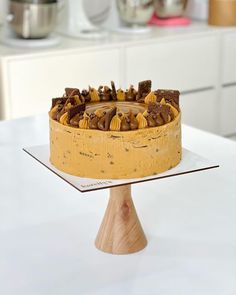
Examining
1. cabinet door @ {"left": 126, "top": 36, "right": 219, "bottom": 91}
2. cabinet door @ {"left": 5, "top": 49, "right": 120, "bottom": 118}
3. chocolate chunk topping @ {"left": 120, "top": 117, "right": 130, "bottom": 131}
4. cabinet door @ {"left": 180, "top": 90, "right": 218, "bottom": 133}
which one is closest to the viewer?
chocolate chunk topping @ {"left": 120, "top": 117, "right": 130, "bottom": 131}

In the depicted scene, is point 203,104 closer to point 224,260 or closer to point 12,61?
point 12,61

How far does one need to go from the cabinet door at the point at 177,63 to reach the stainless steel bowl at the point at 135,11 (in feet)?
0.64

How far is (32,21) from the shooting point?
319 cm

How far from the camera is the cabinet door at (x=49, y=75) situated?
3.06 meters

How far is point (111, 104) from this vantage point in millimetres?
1298

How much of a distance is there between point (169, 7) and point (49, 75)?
862mm

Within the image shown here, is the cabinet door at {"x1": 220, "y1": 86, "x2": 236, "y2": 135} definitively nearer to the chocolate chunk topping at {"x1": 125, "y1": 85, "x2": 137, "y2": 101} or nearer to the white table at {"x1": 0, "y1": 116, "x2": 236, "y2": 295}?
the white table at {"x1": 0, "y1": 116, "x2": 236, "y2": 295}

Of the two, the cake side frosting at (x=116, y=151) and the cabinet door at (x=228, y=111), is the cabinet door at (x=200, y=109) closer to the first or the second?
the cabinet door at (x=228, y=111)

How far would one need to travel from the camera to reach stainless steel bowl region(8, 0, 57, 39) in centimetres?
315

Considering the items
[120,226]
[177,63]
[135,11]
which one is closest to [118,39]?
[135,11]

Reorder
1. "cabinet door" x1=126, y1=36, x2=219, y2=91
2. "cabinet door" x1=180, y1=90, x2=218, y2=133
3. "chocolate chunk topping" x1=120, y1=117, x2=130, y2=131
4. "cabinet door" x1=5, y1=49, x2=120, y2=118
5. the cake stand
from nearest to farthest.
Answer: "chocolate chunk topping" x1=120, y1=117, x2=130, y2=131
the cake stand
"cabinet door" x1=5, y1=49, x2=120, y2=118
"cabinet door" x1=126, y1=36, x2=219, y2=91
"cabinet door" x1=180, y1=90, x2=218, y2=133

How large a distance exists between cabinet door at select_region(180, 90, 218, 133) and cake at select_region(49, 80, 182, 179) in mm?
2377

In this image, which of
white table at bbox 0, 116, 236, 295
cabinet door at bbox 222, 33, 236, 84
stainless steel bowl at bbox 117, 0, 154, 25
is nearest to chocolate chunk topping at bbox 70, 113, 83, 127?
white table at bbox 0, 116, 236, 295

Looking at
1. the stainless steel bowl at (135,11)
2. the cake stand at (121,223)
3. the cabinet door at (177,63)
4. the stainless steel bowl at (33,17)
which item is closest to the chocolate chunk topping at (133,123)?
the cake stand at (121,223)
